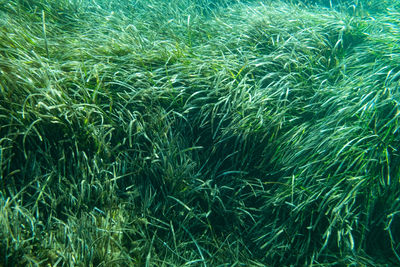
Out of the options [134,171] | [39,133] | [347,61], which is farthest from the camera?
[347,61]

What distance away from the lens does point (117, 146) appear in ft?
7.47

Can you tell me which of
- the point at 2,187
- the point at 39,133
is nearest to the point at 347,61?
the point at 39,133

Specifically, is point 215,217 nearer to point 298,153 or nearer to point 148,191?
point 148,191

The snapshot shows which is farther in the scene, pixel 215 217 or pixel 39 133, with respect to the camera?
Answer: pixel 215 217

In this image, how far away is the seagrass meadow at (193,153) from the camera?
203 centimetres

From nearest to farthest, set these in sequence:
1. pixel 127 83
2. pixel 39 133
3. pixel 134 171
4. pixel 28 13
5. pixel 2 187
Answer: pixel 2 187 < pixel 39 133 < pixel 134 171 < pixel 127 83 < pixel 28 13

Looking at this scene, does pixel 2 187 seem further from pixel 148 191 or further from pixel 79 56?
pixel 79 56

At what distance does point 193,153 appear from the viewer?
2541 millimetres

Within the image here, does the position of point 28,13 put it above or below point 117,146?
above

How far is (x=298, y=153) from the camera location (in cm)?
236

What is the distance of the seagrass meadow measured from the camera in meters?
2.03

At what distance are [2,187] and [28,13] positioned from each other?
205 cm

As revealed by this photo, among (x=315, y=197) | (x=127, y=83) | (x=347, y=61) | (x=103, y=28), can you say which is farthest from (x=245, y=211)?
(x=103, y=28)

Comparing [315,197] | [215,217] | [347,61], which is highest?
[347,61]
